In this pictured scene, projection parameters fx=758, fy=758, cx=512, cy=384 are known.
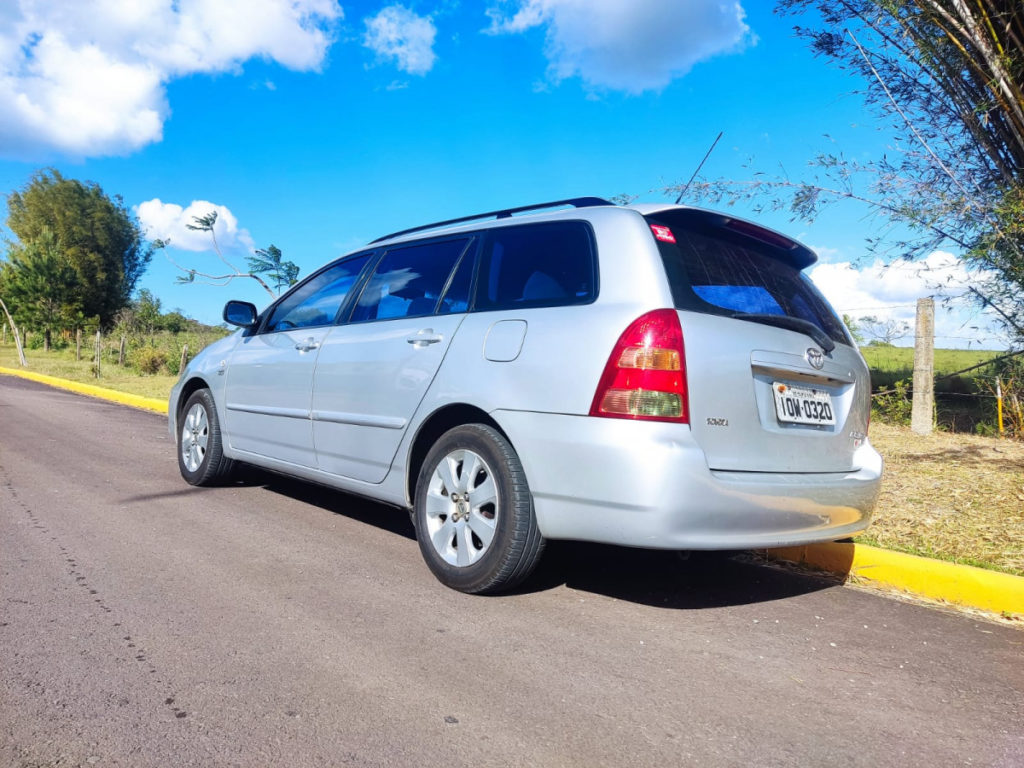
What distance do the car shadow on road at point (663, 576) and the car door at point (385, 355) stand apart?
2.23ft

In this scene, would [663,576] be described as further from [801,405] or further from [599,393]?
[599,393]

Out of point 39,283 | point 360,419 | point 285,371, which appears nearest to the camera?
point 360,419

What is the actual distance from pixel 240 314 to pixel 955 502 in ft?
16.6

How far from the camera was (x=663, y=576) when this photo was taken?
3928mm

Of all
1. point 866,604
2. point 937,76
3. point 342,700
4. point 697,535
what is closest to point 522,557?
point 697,535

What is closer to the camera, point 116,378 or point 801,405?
point 801,405

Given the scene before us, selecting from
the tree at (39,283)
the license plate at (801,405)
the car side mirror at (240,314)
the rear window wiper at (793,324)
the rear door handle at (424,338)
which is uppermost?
the tree at (39,283)

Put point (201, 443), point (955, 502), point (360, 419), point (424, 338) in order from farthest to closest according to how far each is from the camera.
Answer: point (201, 443) → point (955, 502) → point (360, 419) → point (424, 338)

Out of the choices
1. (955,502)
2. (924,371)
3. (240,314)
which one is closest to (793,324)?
(955,502)

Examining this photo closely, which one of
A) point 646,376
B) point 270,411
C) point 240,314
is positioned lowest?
point 270,411

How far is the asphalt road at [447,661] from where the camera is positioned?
2.10 m

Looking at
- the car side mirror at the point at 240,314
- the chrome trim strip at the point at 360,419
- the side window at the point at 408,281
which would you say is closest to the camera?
the chrome trim strip at the point at 360,419

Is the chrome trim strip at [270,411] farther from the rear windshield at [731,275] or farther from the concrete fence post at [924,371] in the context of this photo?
the concrete fence post at [924,371]

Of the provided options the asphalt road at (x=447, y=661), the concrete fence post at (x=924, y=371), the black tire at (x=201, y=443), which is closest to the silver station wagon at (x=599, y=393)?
the asphalt road at (x=447, y=661)
